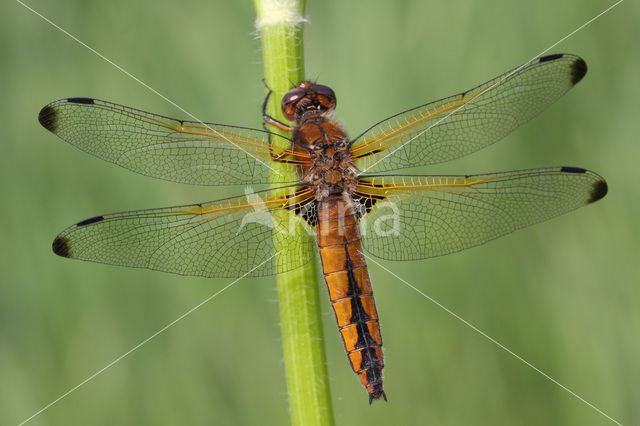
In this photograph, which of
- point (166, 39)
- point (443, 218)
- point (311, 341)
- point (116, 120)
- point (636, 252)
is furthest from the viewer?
point (166, 39)

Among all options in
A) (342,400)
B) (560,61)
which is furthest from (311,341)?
(560,61)

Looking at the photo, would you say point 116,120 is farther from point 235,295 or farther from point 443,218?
point 443,218

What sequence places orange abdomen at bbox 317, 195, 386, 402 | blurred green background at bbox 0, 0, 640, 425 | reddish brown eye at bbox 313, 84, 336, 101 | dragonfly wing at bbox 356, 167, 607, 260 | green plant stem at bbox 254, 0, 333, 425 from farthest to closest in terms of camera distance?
blurred green background at bbox 0, 0, 640, 425 → reddish brown eye at bbox 313, 84, 336, 101 → dragonfly wing at bbox 356, 167, 607, 260 → orange abdomen at bbox 317, 195, 386, 402 → green plant stem at bbox 254, 0, 333, 425

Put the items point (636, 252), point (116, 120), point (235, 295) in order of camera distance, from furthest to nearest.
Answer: point (235, 295)
point (636, 252)
point (116, 120)

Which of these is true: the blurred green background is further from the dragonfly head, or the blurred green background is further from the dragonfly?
the dragonfly

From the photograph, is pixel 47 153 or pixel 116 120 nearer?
pixel 116 120

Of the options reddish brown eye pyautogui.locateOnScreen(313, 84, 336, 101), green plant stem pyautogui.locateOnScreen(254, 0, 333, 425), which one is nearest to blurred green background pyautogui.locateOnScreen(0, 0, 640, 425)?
reddish brown eye pyautogui.locateOnScreen(313, 84, 336, 101)

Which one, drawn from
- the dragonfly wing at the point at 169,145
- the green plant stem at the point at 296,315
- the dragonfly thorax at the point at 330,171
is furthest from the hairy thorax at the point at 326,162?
the green plant stem at the point at 296,315
